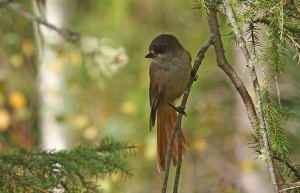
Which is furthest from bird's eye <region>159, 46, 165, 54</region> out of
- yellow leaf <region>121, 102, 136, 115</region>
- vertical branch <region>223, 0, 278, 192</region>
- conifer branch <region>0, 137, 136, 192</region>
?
yellow leaf <region>121, 102, 136, 115</region>

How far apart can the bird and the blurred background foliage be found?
6.14 ft

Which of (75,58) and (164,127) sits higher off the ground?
(75,58)

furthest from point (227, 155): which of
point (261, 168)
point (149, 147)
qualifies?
point (149, 147)

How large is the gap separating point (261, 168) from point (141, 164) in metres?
1.64

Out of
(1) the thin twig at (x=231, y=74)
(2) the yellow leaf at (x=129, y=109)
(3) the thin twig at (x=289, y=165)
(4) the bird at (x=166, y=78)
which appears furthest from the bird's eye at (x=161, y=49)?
(2) the yellow leaf at (x=129, y=109)

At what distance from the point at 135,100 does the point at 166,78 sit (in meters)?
3.14

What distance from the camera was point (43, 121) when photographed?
8164mm

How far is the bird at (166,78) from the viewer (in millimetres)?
3637

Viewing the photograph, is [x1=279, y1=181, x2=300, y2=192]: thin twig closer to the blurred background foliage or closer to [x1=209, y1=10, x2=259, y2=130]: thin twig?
[x1=209, y1=10, x2=259, y2=130]: thin twig

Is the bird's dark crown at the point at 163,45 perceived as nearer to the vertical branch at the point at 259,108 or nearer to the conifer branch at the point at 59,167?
the conifer branch at the point at 59,167

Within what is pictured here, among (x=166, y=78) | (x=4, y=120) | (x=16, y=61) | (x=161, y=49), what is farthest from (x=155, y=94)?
(x=16, y=61)

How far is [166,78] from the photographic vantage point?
3.73m

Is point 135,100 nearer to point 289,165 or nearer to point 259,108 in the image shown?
point 289,165

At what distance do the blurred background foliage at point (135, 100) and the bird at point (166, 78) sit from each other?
6.14 ft
